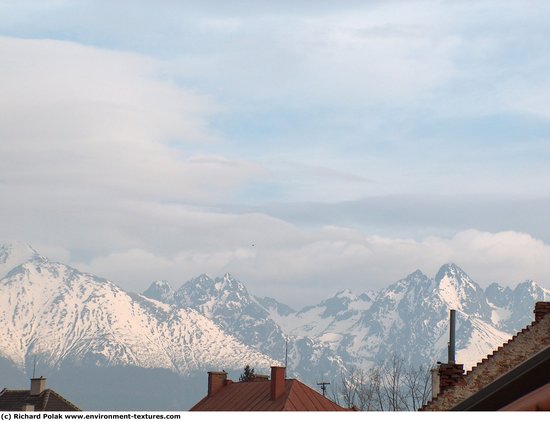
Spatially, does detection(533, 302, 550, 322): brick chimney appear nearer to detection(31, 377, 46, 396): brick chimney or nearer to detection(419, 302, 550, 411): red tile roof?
detection(419, 302, 550, 411): red tile roof

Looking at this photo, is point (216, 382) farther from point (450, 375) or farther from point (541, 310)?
point (541, 310)

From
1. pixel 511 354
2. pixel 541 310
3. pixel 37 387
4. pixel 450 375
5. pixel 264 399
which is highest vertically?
pixel 37 387

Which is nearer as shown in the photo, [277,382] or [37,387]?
[277,382]

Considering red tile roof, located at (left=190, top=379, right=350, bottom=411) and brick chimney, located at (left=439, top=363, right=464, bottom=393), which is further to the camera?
red tile roof, located at (left=190, top=379, right=350, bottom=411)

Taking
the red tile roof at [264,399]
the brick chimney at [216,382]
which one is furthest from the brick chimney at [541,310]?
the brick chimney at [216,382]

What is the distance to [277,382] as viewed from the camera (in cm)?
8212

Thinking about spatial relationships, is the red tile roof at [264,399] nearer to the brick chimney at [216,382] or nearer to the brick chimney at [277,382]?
the brick chimney at [277,382]

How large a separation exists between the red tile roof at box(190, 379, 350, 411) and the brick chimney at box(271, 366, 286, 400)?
280 millimetres

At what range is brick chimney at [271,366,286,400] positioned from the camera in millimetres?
81500

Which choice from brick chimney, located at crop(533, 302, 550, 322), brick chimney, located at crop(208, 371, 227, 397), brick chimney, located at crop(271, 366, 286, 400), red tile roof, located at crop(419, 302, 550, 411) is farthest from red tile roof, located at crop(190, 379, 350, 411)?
brick chimney, located at crop(533, 302, 550, 322)

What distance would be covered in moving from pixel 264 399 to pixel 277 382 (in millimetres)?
1596

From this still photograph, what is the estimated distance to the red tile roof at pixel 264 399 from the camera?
80.6 m

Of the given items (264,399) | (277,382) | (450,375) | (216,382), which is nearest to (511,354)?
(450,375)
